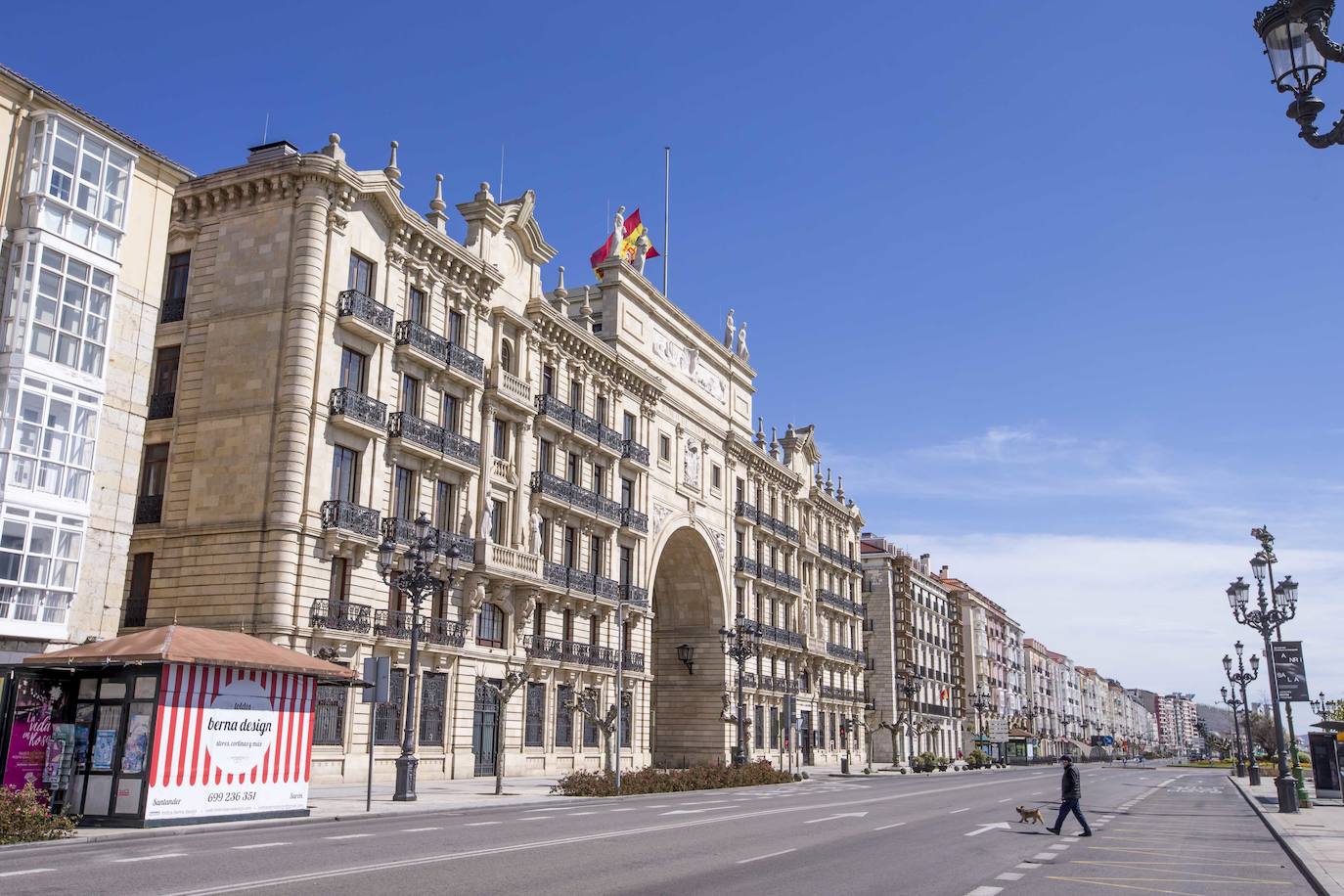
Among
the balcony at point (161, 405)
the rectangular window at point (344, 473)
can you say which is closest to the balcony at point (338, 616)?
the rectangular window at point (344, 473)

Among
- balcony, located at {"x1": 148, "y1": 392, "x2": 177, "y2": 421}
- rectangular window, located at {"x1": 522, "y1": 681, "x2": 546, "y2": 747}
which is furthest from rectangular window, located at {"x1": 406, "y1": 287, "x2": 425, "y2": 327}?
rectangular window, located at {"x1": 522, "y1": 681, "x2": 546, "y2": 747}

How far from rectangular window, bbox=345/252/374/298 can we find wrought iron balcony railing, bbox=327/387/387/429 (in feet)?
11.2

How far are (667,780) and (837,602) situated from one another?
144 ft


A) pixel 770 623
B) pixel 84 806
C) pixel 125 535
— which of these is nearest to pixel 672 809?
pixel 84 806

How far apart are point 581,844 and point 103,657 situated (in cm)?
849

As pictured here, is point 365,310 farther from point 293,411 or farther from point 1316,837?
point 1316,837

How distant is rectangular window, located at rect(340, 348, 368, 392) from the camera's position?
33.2 metres

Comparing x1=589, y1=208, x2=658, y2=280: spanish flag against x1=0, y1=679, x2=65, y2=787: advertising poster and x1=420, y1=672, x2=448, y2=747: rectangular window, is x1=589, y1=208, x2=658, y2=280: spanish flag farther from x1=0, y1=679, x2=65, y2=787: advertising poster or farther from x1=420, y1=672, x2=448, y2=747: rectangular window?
x1=0, y1=679, x2=65, y2=787: advertising poster

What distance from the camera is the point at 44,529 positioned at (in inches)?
925

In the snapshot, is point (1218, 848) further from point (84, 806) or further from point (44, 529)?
point (44, 529)

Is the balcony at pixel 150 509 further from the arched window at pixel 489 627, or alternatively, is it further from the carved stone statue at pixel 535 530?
the carved stone statue at pixel 535 530

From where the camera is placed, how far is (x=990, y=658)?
4695 inches

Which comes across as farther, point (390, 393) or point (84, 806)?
point (390, 393)

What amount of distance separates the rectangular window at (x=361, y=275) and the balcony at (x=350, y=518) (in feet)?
22.3
